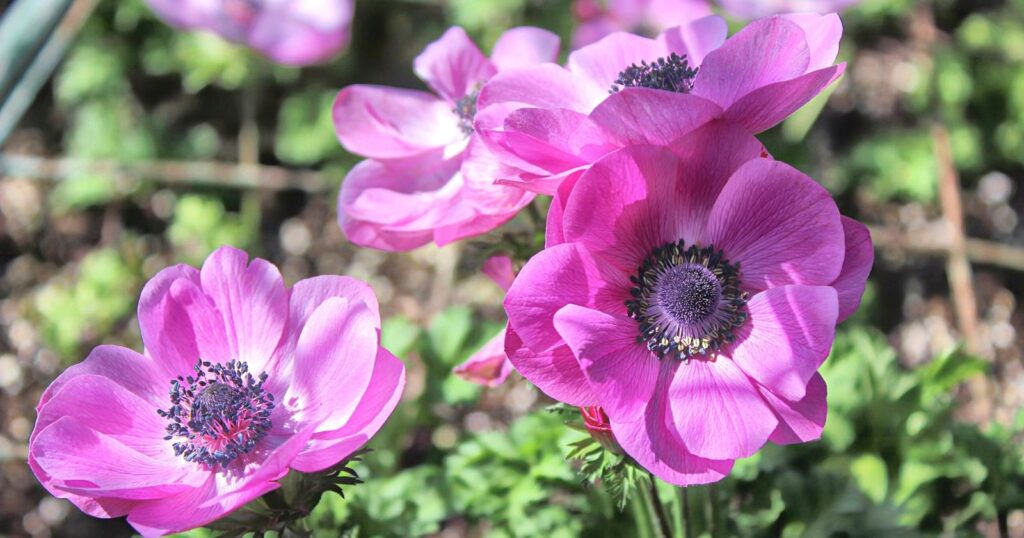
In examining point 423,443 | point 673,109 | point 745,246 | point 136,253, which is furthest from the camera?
point 136,253

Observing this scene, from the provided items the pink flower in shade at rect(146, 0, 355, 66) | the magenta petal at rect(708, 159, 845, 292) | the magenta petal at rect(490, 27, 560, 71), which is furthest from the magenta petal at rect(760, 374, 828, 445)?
the pink flower in shade at rect(146, 0, 355, 66)

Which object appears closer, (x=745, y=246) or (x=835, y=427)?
(x=745, y=246)

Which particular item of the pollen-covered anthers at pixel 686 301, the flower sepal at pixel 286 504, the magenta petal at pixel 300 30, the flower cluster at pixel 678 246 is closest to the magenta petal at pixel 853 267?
the flower cluster at pixel 678 246

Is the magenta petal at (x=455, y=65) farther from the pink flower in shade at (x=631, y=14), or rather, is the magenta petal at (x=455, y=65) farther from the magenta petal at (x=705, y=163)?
the pink flower in shade at (x=631, y=14)

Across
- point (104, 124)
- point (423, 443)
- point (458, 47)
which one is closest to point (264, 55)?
point (104, 124)

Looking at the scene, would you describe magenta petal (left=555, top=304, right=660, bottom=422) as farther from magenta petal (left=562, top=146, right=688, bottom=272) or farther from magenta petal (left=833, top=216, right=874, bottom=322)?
magenta petal (left=833, top=216, right=874, bottom=322)

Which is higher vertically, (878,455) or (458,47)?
(458,47)

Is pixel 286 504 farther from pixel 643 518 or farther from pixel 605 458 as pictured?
pixel 643 518

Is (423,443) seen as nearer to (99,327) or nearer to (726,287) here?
(99,327)
